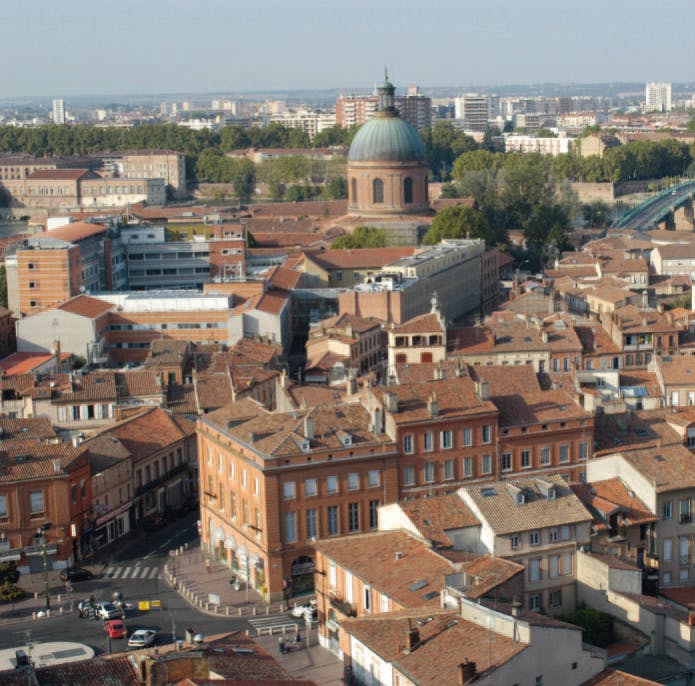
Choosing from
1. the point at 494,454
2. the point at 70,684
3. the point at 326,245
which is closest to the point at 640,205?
the point at 326,245

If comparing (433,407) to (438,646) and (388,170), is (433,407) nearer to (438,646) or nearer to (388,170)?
(438,646)

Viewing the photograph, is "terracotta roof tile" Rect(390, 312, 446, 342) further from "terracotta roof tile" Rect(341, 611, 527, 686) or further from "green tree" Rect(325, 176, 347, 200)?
"green tree" Rect(325, 176, 347, 200)

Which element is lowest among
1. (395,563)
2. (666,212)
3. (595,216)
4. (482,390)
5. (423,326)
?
(666,212)

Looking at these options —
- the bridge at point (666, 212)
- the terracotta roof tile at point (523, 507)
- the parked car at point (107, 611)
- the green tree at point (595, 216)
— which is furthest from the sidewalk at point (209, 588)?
the bridge at point (666, 212)

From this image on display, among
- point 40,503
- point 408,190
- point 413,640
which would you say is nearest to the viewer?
point 413,640

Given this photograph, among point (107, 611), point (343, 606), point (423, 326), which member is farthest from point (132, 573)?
point (423, 326)

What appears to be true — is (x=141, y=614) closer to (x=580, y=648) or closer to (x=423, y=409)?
(x=423, y=409)

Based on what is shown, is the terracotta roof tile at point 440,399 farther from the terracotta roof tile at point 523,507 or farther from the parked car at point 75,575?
the parked car at point 75,575
